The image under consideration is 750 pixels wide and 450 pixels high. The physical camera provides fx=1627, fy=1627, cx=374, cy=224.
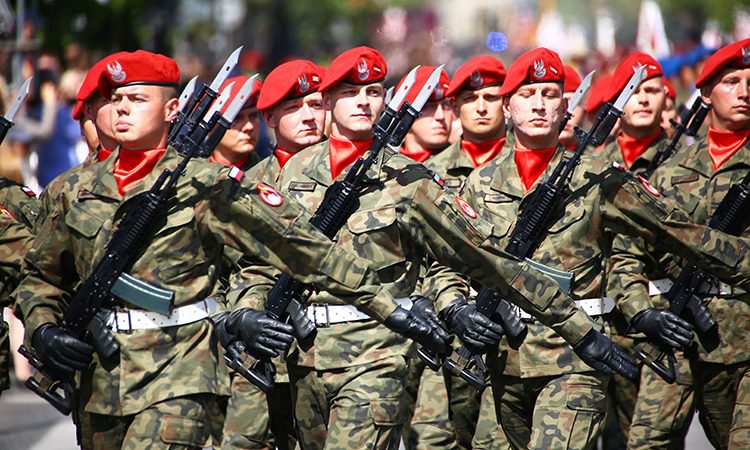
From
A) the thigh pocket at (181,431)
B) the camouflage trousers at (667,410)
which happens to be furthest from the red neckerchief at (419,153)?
the thigh pocket at (181,431)

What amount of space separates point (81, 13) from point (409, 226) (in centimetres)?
1475

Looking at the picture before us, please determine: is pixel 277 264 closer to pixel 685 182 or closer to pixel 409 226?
pixel 409 226

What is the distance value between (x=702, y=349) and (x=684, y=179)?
0.92 m

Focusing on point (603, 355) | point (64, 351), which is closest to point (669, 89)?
point (603, 355)

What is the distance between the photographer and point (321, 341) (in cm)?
743

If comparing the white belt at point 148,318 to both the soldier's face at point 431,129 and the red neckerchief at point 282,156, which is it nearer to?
the red neckerchief at point 282,156

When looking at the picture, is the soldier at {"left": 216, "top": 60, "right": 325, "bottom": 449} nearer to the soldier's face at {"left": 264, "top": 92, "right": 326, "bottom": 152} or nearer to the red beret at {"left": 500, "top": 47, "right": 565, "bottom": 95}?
the soldier's face at {"left": 264, "top": 92, "right": 326, "bottom": 152}

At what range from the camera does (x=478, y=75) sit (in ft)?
32.2

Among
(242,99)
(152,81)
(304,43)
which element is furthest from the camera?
(304,43)

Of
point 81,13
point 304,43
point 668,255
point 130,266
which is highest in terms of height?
point 304,43

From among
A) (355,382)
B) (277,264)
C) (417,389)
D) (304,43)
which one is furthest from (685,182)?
(304,43)

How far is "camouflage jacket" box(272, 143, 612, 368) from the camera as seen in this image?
699 centimetres

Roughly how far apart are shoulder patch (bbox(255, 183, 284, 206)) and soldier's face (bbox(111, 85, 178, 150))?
602 millimetres

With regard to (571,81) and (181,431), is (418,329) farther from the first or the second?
(571,81)
